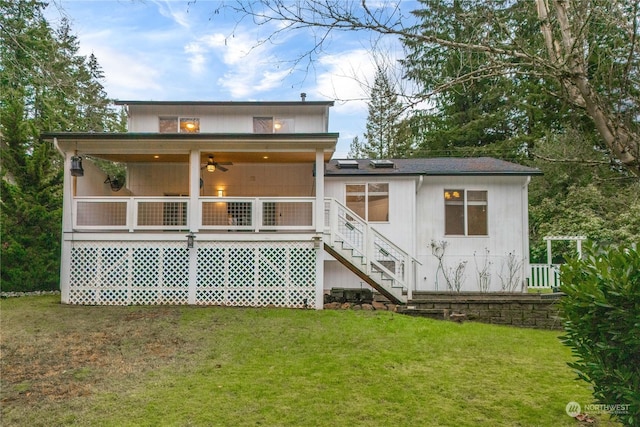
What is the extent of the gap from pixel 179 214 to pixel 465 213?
8065 millimetres

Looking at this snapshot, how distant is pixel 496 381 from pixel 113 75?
40.4ft

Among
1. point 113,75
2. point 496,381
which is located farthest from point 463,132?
point 496,381

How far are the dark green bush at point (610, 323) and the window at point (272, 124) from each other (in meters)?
11.2

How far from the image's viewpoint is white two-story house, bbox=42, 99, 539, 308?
30.5ft

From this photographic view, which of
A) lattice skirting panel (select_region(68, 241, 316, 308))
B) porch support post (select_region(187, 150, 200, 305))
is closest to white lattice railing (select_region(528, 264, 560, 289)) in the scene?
lattice skirting panel (select_region(68, 241, 316, 308))

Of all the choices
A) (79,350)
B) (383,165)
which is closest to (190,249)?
(79,350)

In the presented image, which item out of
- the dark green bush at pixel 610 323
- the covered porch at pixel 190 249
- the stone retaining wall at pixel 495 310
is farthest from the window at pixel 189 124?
the dark green bush at pixel 610 323

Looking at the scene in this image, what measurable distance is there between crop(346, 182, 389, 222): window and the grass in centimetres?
390

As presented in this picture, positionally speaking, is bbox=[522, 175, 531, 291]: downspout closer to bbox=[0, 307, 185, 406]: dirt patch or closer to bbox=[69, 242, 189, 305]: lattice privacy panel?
bbox=[69, 242, 189, 305]: lattice privacy panel

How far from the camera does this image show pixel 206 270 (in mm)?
9367

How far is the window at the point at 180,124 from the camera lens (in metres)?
13.4

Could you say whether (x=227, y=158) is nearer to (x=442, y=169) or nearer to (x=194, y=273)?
(x=194, y=273)

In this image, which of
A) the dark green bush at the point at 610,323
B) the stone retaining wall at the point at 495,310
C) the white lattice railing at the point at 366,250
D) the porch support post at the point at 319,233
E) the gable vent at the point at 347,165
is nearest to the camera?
the dark green bush at the point at 610,323

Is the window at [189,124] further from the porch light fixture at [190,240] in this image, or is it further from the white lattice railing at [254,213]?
the porch light fixture at [190,240]
